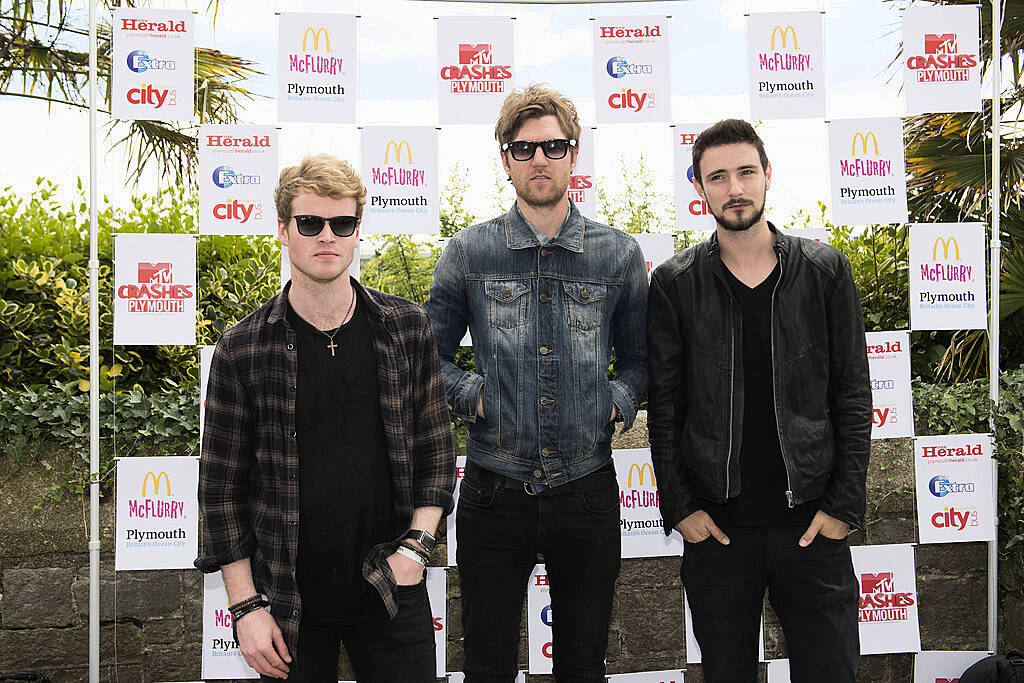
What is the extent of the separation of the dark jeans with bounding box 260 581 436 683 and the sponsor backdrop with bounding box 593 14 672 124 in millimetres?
2386

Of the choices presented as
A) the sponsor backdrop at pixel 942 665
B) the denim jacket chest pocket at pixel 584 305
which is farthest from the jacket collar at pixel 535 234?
the sponsor backdrop at pixel 942 665

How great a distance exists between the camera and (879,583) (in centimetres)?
380

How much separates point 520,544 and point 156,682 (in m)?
2.20

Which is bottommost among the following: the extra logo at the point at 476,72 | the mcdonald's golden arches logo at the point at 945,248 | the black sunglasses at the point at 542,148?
the mcdonald's golden arches logo at the point at 945,248

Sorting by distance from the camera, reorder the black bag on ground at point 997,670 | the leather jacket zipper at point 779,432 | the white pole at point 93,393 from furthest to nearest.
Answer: the white pole at point 93,393
the black bag on ground at point 997,670
the leather jacket zipper at point 779,432

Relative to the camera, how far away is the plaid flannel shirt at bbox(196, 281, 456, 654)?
2.06 m

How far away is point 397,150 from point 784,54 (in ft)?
5.66

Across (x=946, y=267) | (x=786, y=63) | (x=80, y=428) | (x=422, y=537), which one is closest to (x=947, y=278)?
(x=946, y=267)

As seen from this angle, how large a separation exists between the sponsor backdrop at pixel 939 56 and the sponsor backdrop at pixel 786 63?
406 mm

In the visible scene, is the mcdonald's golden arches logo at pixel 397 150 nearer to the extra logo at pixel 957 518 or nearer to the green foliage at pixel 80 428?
the green foliage at pixel 80 428

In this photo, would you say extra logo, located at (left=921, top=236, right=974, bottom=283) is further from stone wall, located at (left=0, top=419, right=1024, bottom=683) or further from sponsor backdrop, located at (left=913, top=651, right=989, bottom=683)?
sponsor backdrop, located at (left=913, top=651, right=989, bottom=683)

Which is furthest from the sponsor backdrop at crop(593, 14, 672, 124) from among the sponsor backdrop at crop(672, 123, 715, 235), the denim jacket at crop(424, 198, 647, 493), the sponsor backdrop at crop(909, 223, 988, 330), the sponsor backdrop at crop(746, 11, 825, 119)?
the sponsor backdrop at crop(909, 223, 988, 330)

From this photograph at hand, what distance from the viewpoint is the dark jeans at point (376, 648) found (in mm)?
2115

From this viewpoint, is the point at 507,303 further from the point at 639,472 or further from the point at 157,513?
the point at 157,513
